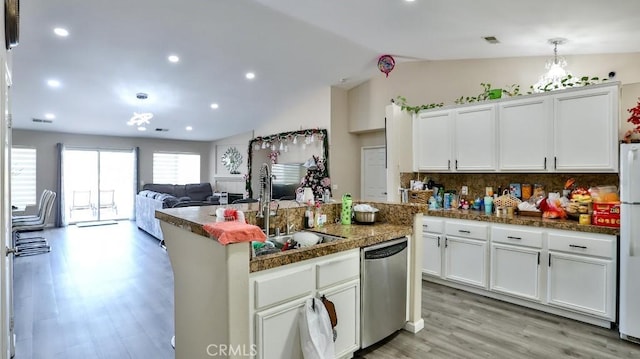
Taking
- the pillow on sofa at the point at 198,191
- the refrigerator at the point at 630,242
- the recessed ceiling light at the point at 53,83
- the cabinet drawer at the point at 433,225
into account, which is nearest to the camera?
the refrigerator at the point at 630,242

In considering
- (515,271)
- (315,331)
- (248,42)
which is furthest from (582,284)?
(248,42)

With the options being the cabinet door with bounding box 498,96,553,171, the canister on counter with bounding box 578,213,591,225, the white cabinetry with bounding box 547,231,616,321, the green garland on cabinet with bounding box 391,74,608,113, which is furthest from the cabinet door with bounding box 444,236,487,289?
the green garland on cabinet with bounding box 391,74,608,113

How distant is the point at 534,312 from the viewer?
319 centimetres

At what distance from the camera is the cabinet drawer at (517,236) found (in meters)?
3.19

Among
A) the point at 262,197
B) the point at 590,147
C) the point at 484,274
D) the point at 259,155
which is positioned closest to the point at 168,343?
the point at 262,197

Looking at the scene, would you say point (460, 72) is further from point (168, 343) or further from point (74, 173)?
point (74, 173)

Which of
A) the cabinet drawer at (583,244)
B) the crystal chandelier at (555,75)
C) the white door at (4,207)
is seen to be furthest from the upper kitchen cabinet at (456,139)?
the white door at (4,207)

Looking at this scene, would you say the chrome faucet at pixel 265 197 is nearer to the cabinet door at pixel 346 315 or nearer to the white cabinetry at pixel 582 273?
the cabinet door at pixel 346 315

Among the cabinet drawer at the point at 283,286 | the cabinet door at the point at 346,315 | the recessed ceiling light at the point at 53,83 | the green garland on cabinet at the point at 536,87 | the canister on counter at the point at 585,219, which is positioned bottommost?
the cabinet door at the point at 346,315

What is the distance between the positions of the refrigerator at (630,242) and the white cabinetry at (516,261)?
2.03ft

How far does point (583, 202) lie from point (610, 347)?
1281mm

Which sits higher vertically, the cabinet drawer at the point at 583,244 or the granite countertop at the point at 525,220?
the granite countertop at the point at 525,220

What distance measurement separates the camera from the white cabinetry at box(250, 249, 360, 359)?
70.8 inches

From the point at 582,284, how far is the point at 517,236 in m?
0.63
